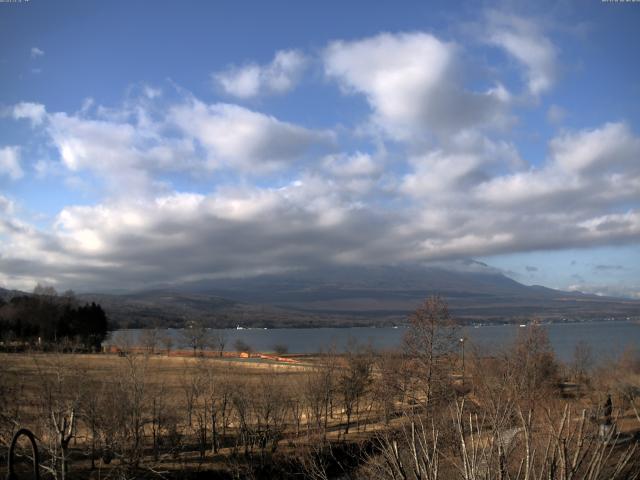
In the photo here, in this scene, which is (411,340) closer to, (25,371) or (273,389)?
(273,389)

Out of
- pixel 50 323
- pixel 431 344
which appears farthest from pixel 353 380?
pixel 50 323

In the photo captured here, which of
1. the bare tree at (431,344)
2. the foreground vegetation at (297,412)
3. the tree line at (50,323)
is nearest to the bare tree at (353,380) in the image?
the foreground vegetation at (297,412)

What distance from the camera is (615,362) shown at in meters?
62.2

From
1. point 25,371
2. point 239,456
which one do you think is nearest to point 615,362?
point 239,456

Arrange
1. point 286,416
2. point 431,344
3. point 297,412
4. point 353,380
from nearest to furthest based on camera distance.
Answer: point 431,344, point 297,412, point 286,416, point 353,380

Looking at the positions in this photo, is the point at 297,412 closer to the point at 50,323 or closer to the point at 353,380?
the point at 353,380

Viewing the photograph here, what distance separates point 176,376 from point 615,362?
167 feet

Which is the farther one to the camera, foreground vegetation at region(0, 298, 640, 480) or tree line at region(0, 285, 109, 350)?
tree line at region(0, 285, 109, 350)

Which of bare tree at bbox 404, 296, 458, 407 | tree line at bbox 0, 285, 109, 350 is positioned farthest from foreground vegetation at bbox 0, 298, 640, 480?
tree line at bbox 0, 285, 109, 350

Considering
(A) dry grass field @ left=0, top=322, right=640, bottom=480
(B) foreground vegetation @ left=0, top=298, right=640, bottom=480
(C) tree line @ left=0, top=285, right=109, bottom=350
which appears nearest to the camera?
(A) dry grass field @ left=0, top=322, right=640, bottom=480

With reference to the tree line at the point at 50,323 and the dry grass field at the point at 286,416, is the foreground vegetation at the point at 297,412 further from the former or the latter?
the tree line at the point at 50,323

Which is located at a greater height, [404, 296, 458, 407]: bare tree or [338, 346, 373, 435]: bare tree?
[404, 296, 458, 407]: bare tree

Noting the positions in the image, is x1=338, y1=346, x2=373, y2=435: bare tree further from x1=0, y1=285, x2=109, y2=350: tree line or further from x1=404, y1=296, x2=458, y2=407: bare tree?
x1=0, y1=285, x2=109, y2=350: tree line

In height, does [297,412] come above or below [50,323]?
below
